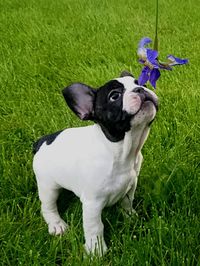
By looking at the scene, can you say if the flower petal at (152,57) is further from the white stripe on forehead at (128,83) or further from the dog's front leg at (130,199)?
the dog's front leg at (130,199)

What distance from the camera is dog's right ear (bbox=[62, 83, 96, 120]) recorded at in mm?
1336

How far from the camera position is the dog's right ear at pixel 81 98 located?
1336 millimetres

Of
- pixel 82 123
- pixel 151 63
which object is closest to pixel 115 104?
pixel 151 63

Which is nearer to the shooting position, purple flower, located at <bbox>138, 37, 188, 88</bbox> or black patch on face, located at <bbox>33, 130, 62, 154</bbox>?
purple flower, located at <bbox>138, 37, 188, 88</bbox>

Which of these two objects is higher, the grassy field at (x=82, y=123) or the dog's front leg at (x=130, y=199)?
the dog's front leg at (x=130, y=199)

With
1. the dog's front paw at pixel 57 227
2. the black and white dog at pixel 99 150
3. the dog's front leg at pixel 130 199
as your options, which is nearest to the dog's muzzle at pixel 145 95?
the black and white dog at pixel 99 150

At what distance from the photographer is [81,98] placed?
53.1 inches

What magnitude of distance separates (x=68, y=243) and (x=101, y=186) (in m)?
0.29

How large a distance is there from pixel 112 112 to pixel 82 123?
922 millimetres

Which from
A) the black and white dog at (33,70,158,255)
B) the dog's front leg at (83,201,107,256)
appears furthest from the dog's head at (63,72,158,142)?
the dog's front leg at (83,201,107,256)

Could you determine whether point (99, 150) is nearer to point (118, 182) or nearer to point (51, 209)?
point (118, 182)

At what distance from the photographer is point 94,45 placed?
11.1 feet

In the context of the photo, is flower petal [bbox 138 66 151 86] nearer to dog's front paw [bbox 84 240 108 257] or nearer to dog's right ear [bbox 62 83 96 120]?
dog's right ear [bbox 62 83 96 120]

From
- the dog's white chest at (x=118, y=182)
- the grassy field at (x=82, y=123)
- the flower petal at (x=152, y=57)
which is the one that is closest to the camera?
the flower petal at (x=152, y=57)
